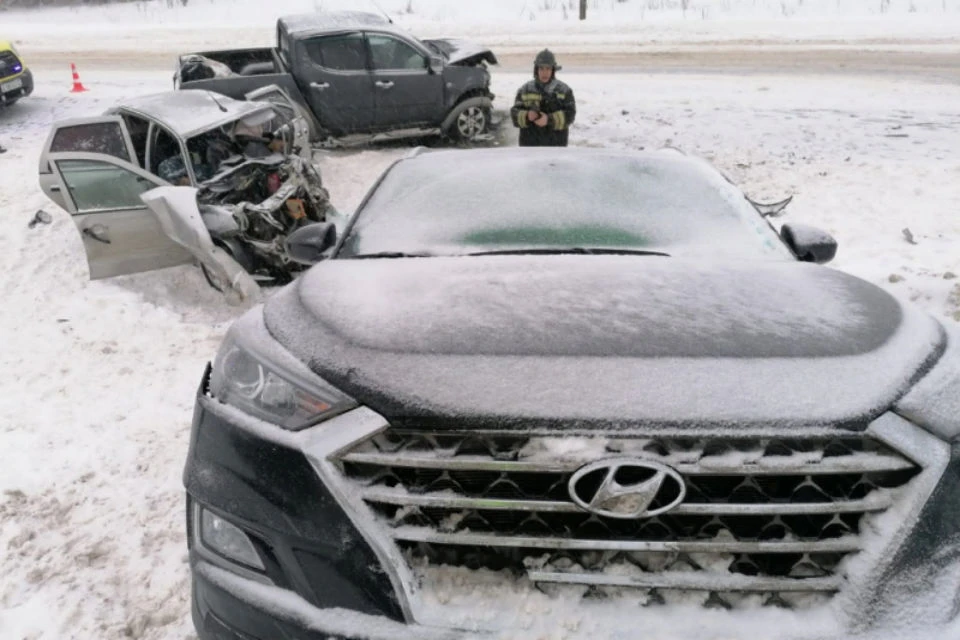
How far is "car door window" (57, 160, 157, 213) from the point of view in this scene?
5875 millimetres

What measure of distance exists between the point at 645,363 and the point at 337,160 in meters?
8.53

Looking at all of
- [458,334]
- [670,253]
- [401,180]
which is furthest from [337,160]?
[458,334]

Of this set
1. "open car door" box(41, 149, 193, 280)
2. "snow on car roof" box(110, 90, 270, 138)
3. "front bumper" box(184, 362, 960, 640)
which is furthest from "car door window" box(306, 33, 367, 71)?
"front bumper" box(184, 362, 960, 640)

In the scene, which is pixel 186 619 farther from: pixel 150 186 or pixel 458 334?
pixel 150 186

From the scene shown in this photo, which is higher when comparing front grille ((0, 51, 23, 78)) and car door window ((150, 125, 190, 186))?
front grille ((0, 51, 23, 78))

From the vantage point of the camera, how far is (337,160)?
31.9 feet

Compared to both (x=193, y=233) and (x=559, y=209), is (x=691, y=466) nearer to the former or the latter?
(x=559, y=209)

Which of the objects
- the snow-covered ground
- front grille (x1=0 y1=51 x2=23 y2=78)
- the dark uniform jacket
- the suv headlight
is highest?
front grille (x1=0 y1=51 x2=23 y2=78)

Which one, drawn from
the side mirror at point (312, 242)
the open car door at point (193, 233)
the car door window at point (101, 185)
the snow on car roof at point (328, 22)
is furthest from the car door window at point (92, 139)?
the side mirror at point (312, 242)

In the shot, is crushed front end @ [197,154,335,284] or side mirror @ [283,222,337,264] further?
crushed front end @ [197,154,335,284]

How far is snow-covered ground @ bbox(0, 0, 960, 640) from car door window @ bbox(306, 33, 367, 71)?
3.82 ft

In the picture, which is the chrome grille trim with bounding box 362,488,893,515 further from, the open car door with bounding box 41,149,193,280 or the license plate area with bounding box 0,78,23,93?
the license plate area with bounding box 0,78,23,93

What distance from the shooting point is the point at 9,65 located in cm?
1169

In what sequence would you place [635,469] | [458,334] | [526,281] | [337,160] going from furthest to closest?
[337,160]
[526,281]
[458,334]
[635,469]
